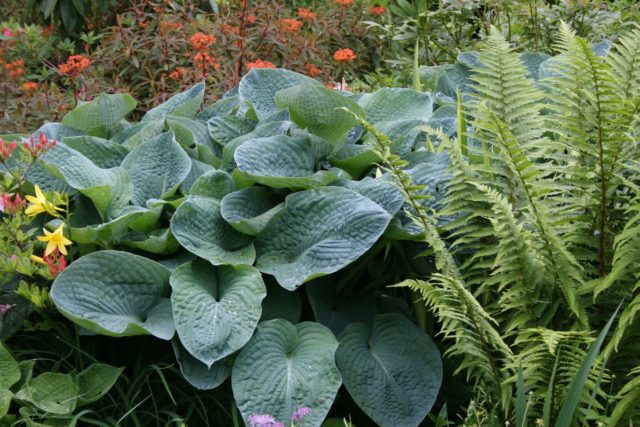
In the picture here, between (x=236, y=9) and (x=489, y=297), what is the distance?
12.6ft

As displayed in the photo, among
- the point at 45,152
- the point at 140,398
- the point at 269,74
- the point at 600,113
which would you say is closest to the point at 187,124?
the point at 269,74

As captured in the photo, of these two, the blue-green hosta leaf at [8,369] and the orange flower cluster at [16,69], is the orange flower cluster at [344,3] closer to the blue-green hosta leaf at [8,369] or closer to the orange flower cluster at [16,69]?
the orange flower cluster at [16,69]

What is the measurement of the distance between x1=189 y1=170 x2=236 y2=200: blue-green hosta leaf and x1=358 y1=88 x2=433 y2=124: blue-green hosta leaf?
0.66 m

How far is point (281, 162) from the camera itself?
100 inches

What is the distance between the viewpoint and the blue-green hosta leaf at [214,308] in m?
2.15

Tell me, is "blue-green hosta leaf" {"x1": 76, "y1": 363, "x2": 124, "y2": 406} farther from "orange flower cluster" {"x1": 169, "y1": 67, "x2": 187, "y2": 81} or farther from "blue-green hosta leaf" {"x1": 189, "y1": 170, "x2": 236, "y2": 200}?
"orange flower cluster" {"x1": 169, "y1": 67, "x2": 187, "y2": 81}

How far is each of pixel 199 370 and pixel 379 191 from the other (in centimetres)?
73

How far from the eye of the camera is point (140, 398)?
7.77ft

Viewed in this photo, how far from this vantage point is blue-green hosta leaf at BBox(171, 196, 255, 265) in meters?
2.32

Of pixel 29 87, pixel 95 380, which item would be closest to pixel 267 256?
pixel 95 380

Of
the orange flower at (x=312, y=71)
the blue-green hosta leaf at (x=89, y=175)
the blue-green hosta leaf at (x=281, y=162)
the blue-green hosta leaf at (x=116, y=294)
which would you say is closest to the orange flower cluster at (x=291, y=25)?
the orange flower at (x=312, y=71)

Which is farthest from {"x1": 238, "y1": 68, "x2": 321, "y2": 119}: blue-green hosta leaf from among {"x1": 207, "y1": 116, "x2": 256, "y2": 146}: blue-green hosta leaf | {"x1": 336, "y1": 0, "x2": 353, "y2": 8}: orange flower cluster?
{"x1": 336, "y1": 0, "x2": 353, "y2": 8}: orange flower cluster

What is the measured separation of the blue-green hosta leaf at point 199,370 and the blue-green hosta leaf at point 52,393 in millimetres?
288

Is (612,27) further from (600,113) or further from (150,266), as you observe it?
(150,266)
